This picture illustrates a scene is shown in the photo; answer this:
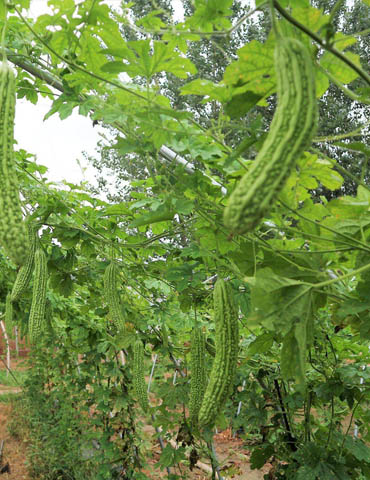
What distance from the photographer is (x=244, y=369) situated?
10.6ft

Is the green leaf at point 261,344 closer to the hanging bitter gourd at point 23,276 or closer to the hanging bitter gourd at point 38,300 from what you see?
the hanging bitter gourd at point 38,300

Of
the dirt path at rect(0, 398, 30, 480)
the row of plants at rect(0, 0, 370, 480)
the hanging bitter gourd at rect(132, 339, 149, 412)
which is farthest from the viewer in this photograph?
the dirt path at rect(0, 398, 30, 480)

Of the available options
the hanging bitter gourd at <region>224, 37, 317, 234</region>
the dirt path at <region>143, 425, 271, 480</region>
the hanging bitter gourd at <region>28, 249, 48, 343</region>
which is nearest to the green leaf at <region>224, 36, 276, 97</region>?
the hanging bitter gourd at <region>224, 37, 317, 234</region>

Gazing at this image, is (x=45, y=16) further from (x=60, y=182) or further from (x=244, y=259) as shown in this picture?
(x=60, y=182)

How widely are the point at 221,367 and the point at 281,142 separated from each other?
0.79 meters

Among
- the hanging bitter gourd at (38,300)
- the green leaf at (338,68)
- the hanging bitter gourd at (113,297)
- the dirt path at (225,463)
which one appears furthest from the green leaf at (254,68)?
the dirt path at (225,463)

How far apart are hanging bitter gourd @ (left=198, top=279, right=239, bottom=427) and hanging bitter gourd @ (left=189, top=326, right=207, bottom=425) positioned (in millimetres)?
433

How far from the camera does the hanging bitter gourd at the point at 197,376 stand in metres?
1.82

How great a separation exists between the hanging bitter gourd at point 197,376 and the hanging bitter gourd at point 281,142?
4.02ft

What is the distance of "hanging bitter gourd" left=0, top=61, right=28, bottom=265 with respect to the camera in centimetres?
119

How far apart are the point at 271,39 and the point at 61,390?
5.58 meters

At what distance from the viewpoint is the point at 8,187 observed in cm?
121

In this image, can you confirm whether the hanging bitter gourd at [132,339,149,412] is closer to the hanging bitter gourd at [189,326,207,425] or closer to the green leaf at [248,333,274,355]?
the hanging bitter gourd at [189,326,207,425]

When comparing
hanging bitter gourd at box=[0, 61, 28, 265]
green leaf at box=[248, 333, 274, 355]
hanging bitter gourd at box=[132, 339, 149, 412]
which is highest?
hanging bitter gourd at box=[0, 61, 28, 265]
